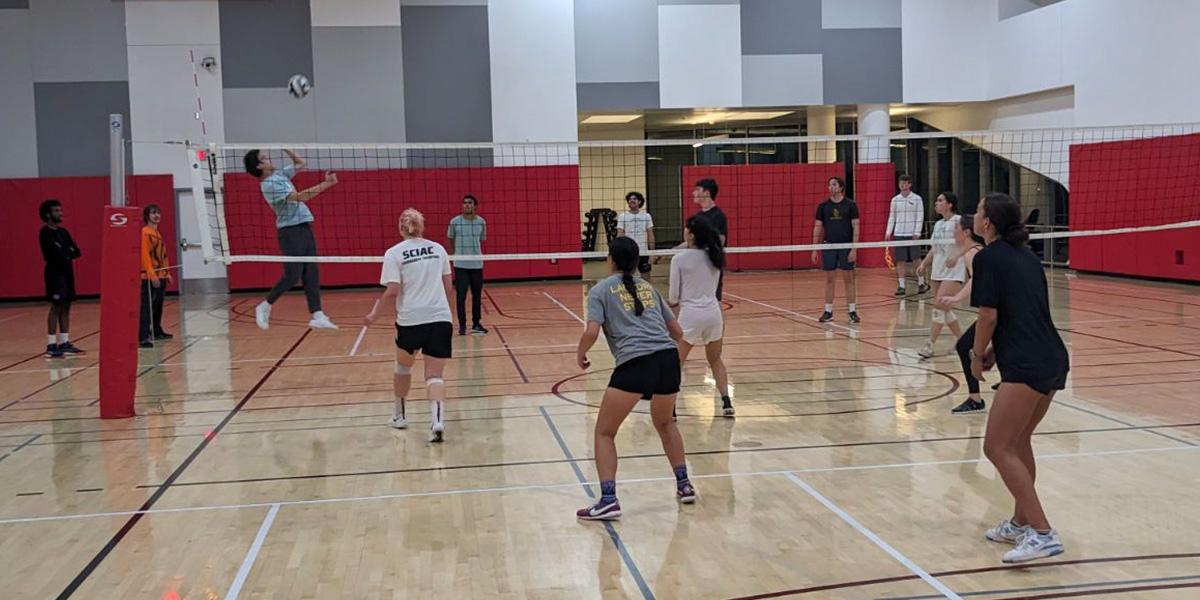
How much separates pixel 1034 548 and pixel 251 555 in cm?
373

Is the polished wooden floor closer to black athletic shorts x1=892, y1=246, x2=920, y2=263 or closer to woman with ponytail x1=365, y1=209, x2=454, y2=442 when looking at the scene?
woman with ponytail x1=365, y1=209, x2=454, y2=442

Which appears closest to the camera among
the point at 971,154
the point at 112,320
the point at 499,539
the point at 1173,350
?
the point at 499,539

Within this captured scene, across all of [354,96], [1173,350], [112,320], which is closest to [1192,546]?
[1173,350]

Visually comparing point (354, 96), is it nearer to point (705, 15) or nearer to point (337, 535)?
point (705, 15)

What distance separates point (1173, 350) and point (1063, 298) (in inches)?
216

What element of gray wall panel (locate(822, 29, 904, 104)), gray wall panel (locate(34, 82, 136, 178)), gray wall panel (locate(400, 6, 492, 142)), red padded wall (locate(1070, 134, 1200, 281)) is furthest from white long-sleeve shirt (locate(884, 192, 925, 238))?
gray wall panel (locate(34, 82, 136, 178))

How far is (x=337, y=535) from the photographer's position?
17.8ft

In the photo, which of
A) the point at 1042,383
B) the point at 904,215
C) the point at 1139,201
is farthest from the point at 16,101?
the point at 1139,201

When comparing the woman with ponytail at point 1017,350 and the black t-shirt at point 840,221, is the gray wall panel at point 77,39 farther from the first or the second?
the woman with ponytail at point 1017,350

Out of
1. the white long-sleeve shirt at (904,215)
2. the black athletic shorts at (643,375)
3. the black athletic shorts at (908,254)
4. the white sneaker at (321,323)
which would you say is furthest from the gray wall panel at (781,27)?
the black athletic shorts at (643,375)

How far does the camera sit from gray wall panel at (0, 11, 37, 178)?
66.3ft

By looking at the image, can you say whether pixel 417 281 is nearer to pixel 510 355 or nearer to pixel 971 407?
pixel 971 407

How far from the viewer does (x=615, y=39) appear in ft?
71.4

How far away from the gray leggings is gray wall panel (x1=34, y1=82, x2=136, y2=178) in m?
12.8
